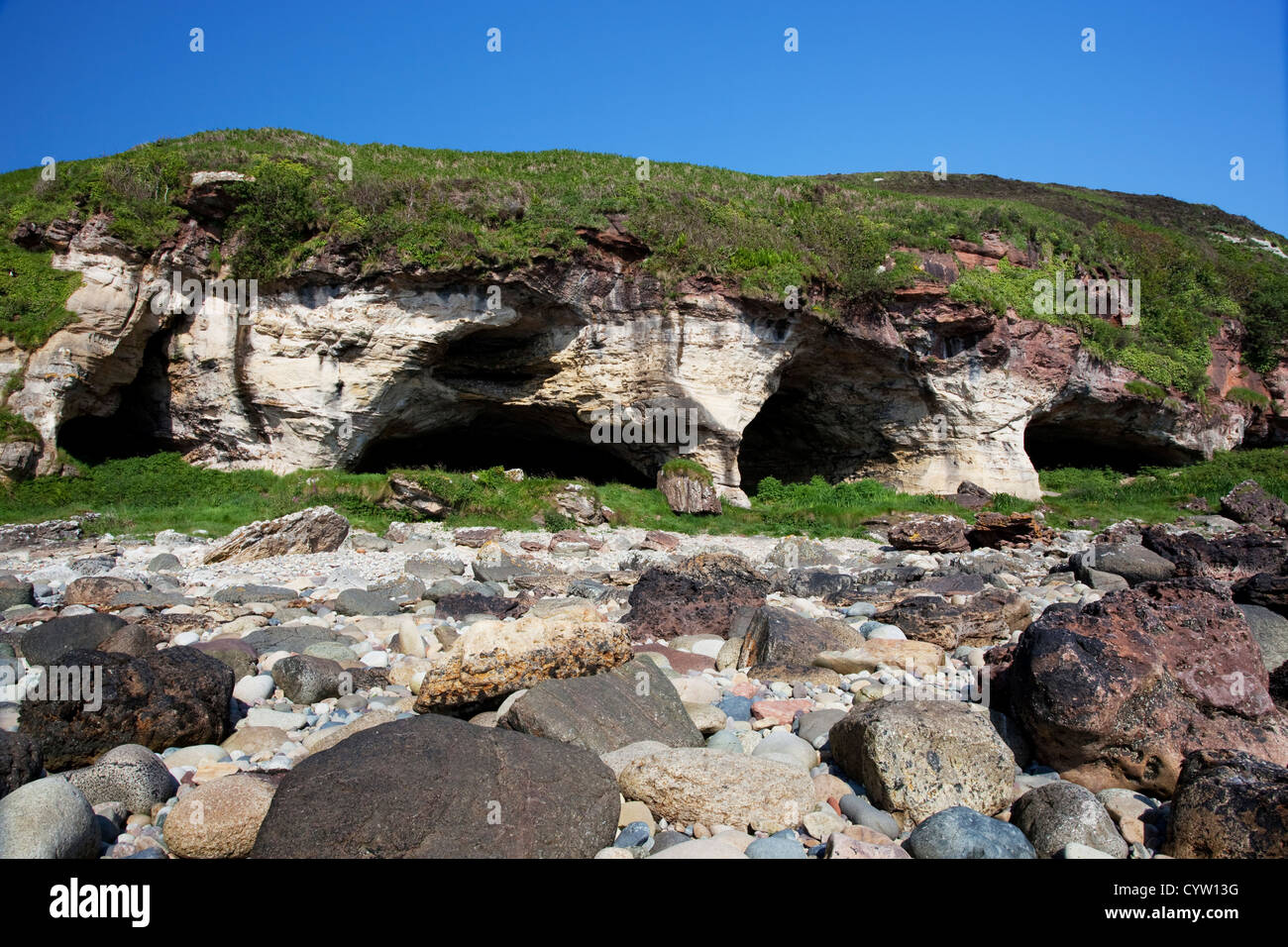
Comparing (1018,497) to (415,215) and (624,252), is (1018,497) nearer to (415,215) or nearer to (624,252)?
(624,252)

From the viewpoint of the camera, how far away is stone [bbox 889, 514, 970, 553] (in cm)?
1522

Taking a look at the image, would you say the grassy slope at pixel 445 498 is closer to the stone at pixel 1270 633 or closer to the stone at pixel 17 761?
the stone at pixel 1270 633

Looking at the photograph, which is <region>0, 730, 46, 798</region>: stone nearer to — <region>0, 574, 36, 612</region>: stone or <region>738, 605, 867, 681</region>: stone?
<region>738, 605, 867, 681</region>: stone

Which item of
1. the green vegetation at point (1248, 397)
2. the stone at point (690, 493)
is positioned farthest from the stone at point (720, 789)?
the green vegetation at point (1248, 397)

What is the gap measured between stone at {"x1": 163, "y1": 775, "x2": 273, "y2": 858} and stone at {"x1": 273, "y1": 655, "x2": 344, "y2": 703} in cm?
209

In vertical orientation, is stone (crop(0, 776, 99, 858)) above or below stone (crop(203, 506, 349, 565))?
below

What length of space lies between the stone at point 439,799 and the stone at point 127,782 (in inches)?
46.3

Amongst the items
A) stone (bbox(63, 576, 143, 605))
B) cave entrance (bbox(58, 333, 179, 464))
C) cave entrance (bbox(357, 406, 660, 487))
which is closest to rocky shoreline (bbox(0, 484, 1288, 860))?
stone (bbox(63, 576, 143, 605))

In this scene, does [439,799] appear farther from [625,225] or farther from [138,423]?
[138,423]

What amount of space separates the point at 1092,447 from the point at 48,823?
29.2 metres

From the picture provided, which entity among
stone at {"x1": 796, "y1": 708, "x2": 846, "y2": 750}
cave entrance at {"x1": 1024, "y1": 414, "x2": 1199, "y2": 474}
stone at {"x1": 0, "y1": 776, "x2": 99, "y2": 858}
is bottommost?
stone at {"x1": 796, "y1": 708, "x2": 846, "y2": 750}

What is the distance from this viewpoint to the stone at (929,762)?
13.7ft

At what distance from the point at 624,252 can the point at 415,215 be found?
501cm
